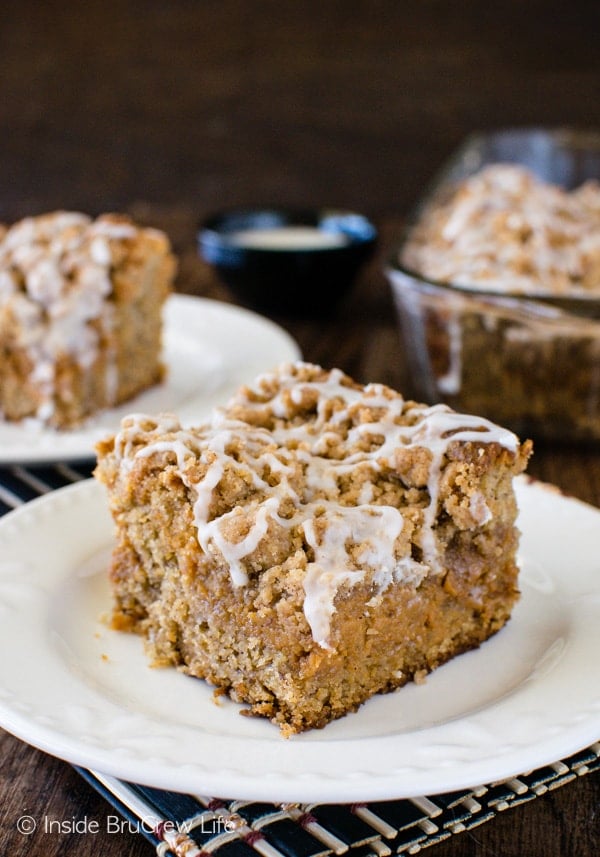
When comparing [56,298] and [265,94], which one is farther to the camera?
[265,94]

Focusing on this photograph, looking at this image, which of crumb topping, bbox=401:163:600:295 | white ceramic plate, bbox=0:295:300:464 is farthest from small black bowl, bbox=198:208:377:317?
crumb topping, bbox=401:163:600:295

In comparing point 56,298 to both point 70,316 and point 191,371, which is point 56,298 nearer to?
point 70,316

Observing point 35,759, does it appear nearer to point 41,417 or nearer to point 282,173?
point 41,417

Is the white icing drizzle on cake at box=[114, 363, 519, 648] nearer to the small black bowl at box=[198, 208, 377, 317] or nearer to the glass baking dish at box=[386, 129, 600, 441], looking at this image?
the glass baking dish at box=[386, 129, 600, 441]

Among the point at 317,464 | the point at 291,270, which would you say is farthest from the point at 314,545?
the point at 291,270

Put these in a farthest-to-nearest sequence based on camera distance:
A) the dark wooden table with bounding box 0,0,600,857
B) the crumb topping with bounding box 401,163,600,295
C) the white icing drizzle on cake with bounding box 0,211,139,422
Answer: the dark wooden table with bounding box 0,0,600,857 → the crumb topping with bounding box 401,163,600,295 → the white icing drizzle on cake with bounding box 0,211,139,422

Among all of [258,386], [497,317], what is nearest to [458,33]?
[497,317]
